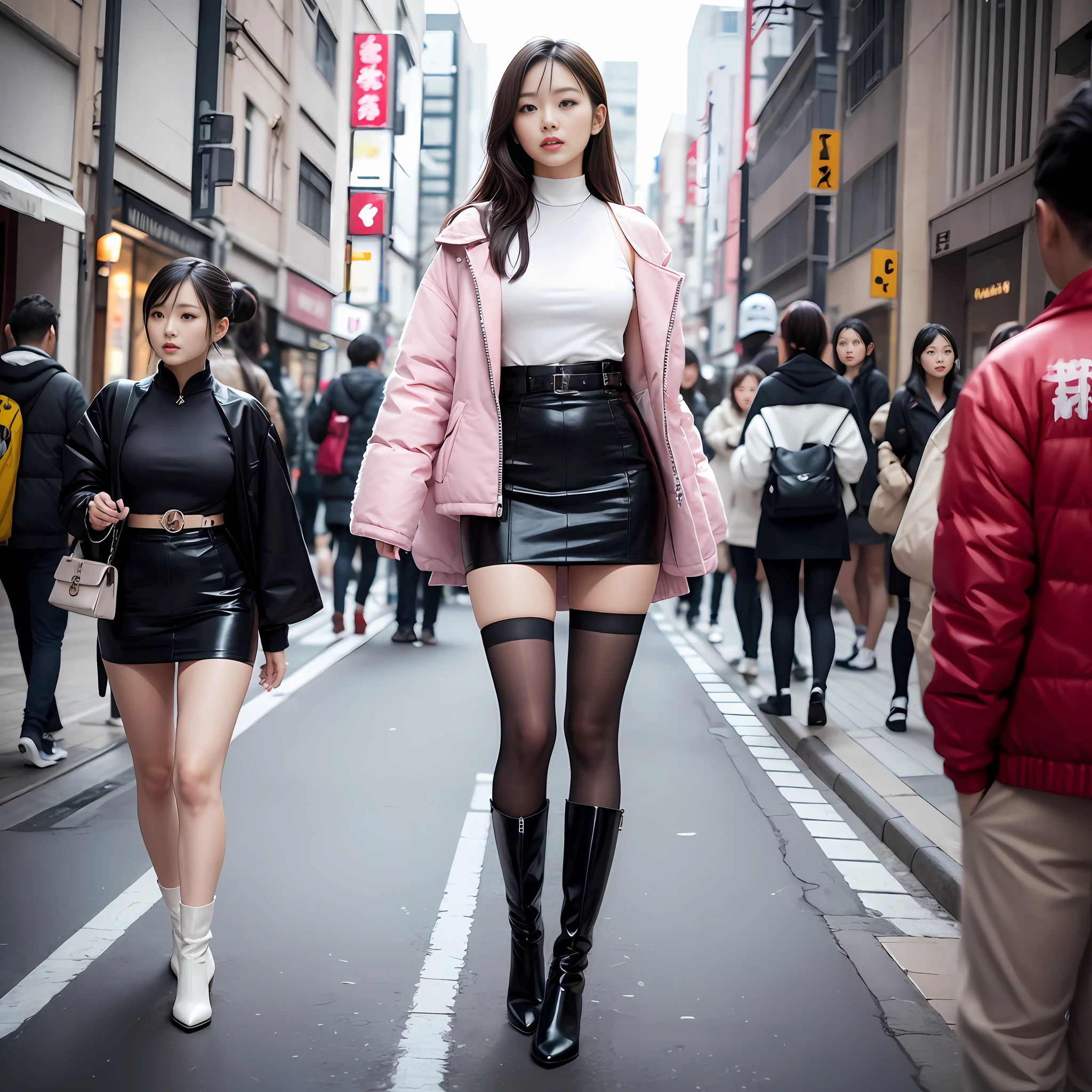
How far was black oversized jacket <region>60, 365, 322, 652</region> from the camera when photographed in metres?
3.23

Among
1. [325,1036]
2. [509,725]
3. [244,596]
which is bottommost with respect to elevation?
[325,1036]

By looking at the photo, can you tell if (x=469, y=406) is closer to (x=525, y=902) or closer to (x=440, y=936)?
(x=525, y=902)

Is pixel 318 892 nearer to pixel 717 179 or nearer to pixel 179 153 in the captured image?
pixel 179 153

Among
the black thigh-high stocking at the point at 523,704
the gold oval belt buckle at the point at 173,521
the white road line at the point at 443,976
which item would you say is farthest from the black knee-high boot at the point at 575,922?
the gold oval belt buckle at the point at 173,521

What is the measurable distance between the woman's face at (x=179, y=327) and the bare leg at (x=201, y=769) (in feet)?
2.47

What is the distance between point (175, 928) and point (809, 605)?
14.1ft

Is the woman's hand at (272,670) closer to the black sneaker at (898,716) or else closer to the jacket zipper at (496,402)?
the jacket zipper at (496,402)

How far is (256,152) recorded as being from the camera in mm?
12797

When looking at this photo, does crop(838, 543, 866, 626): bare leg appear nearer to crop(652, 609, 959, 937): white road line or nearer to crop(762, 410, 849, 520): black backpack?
crop(652, 609, 959, 937): white road line

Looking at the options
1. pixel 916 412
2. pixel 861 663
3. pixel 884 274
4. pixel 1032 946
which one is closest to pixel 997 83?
pixel 916 412

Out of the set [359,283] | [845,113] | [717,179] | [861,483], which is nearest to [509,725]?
[861,483]

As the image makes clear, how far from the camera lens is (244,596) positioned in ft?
10.8

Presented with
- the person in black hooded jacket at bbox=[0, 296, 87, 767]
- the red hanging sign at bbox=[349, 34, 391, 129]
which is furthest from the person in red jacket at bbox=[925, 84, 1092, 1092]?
the red hanging sign at bbox=[349, 34, 391, 129]

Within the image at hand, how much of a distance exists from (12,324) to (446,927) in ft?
11.4
